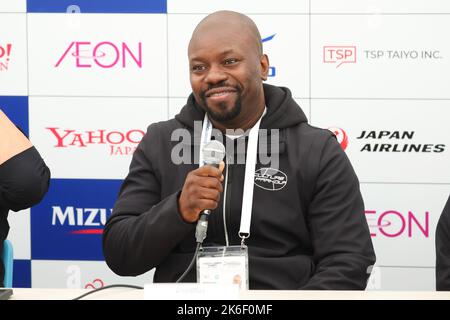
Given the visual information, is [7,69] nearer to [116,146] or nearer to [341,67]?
[116,146]

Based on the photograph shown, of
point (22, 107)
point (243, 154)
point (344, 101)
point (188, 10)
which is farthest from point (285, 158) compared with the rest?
point (22, 107)

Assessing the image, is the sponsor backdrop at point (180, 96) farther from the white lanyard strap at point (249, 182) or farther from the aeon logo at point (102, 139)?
the white lanyard strap at point (249, 182)

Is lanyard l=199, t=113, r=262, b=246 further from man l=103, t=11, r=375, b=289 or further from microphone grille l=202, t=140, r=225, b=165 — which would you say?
microphone grille l=202, t=140, r=225, b=165

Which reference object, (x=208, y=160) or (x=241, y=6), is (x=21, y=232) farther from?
(x=208, y=160)

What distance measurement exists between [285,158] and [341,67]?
1.14 metres

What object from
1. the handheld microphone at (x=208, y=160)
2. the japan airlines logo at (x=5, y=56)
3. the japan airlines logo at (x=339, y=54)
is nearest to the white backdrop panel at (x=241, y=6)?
the japan airlines logo at (x=339, y=54)

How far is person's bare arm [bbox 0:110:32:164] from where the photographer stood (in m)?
1.95

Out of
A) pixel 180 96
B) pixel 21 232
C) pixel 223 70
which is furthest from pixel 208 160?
pixel 21 232

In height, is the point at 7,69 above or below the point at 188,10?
below

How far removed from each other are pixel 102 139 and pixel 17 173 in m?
1.12

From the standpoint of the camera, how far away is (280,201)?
1.86 m

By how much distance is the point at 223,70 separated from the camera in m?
1.87

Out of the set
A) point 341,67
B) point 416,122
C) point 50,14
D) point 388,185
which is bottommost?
point 388,185

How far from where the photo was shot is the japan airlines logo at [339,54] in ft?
9.53
